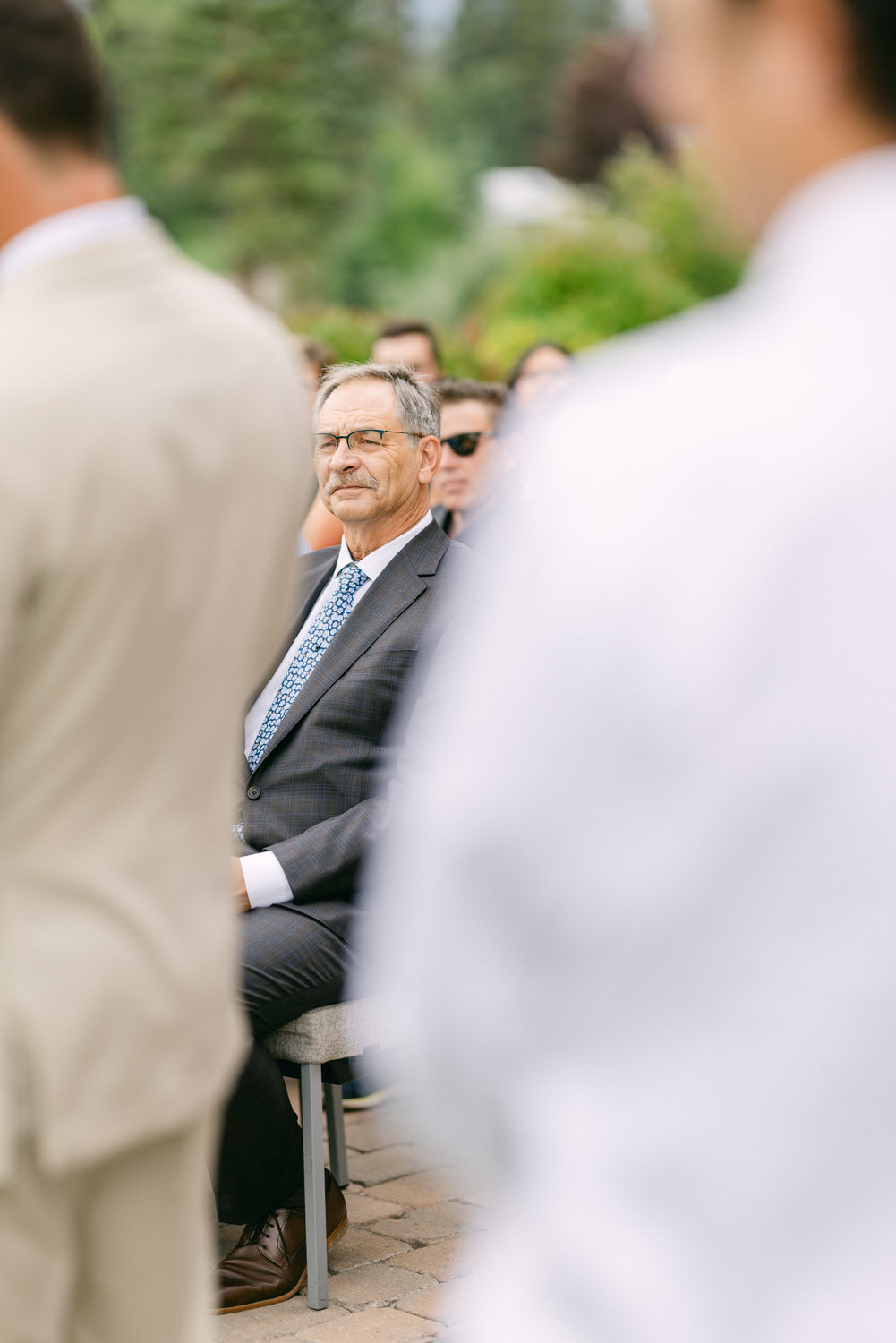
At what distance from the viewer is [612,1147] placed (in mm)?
825

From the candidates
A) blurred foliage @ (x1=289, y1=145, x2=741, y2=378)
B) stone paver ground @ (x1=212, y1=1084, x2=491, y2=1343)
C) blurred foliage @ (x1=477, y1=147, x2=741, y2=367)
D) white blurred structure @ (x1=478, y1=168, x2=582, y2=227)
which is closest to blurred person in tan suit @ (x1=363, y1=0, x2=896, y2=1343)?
stone paver ground @ (x1=212, y1=1084, x2=491, y2=1343)

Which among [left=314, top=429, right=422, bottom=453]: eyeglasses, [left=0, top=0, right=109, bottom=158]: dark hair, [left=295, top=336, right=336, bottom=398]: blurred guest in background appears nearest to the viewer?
[left=0, top=0, right=109, bottom=158]: dark hair

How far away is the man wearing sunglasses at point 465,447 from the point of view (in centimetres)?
612

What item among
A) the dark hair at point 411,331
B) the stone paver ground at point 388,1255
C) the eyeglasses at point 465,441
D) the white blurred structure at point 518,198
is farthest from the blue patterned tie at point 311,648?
the white blurred structure at point 518,198

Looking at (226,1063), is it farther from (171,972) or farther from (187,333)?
(187,333)

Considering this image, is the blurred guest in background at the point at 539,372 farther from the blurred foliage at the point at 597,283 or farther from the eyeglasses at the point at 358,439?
the blurred foliage at the point at 597,283

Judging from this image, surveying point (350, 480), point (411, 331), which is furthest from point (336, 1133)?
point (411, 331)

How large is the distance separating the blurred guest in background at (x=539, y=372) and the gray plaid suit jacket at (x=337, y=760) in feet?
9.73

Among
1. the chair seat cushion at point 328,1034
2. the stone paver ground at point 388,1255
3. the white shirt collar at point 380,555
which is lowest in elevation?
the stone paver ground at point 388,1255

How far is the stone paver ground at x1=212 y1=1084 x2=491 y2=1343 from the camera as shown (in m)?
3.17

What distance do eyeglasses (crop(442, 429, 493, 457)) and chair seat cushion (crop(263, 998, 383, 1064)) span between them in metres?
3.18

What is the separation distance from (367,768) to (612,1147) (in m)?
2.73

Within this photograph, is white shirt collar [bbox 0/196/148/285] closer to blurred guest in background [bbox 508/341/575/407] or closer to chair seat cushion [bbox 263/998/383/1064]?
chair seat cushion [bbox 263/998/383/1064]

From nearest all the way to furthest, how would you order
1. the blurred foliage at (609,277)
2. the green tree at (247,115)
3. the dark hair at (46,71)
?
1. the dark hair at (46,71)
2. the blurred foliage at (609,277)
3. the green tree at (247,115)
